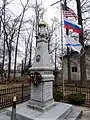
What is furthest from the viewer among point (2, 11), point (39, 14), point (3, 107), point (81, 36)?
point (39, 14)

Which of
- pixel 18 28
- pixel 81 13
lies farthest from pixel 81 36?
pixel 18 28

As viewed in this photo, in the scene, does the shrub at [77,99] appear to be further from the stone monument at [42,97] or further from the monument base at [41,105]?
the monument base at [41,105]

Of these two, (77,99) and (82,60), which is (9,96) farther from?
(82,60)

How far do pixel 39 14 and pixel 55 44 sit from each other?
236 inches

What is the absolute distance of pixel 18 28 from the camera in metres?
25.6

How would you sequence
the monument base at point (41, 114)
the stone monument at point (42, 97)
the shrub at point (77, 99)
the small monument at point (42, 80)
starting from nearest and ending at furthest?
the monument base at point (41, 114) < the stone monument at point (42, 97) < the small monument at point (42, 80) < the shrub at point (77, 99)

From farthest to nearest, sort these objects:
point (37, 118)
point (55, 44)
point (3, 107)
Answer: point (55, 44) < point (3, 107) < point (37, 118)

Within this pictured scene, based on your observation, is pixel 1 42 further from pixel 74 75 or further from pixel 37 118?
pixel 37 118

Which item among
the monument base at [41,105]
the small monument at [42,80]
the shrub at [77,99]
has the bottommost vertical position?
the shrub at [77,99]

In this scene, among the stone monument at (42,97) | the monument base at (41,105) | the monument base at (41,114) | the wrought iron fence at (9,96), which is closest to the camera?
the monument base at (41,114)

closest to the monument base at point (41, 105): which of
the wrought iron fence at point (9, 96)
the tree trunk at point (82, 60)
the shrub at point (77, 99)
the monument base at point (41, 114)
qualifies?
the monument base at point (41, 114)

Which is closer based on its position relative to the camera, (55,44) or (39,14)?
(39,14)

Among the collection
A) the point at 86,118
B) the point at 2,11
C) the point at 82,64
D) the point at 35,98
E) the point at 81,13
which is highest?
the point at 2,11

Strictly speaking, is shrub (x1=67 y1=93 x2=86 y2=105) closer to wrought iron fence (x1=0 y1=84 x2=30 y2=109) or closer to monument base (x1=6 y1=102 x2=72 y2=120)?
monument base (x1=6 y1=102 x2=72 y2=120)
